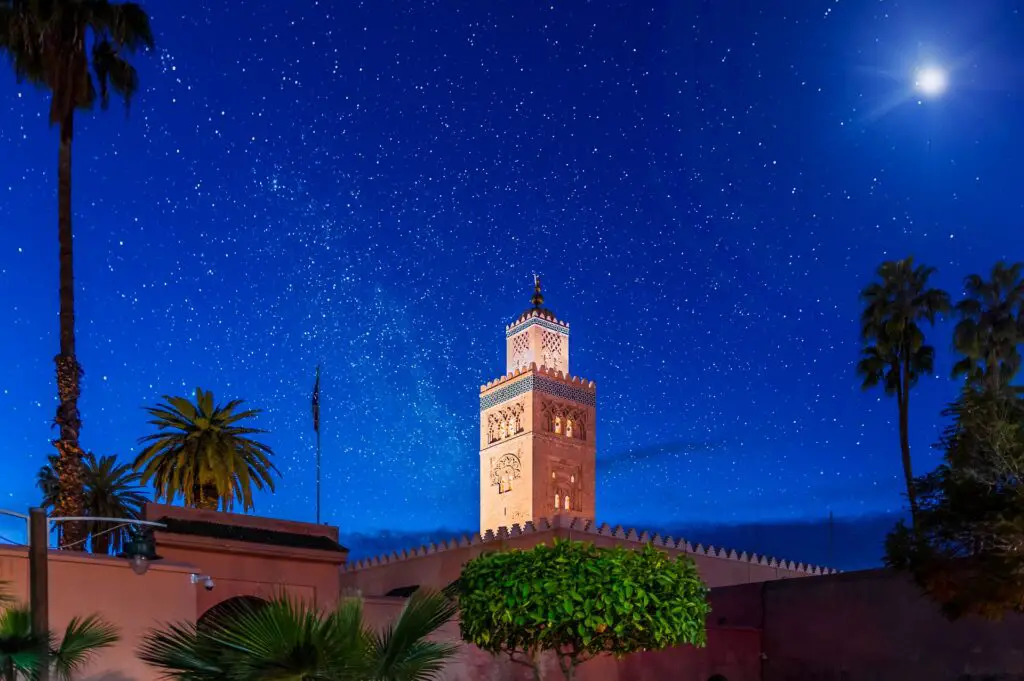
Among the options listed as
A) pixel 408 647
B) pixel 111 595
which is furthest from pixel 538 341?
pixel 408 647

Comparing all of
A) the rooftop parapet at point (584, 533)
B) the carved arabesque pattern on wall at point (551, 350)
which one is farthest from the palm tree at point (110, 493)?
the carved arabesque pattern on wall at point (551, 350)

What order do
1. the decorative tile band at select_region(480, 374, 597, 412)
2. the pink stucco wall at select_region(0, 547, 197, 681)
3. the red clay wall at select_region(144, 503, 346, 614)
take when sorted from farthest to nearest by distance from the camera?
the decorative tile band at select_region(480, 374, 597, 412) < the red clay wall at select_region(144, 503, 346, 614) < the pink stucco wall at select_region(0, 547, 197, 681)

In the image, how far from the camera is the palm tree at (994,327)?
98.2 ft

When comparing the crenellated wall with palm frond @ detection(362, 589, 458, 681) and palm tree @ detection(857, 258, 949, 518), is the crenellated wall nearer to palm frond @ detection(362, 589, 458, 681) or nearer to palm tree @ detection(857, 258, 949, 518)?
palm tree @ detection(857, 258, 949, 518)

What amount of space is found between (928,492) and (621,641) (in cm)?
904

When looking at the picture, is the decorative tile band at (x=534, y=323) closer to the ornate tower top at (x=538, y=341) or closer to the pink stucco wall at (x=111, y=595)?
the ornate tower top at (x=538, y=341)

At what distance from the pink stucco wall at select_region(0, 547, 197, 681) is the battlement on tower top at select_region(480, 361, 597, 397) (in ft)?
114

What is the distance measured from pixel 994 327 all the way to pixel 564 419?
81.9ft

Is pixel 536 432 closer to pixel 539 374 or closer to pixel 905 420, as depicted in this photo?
pixel 539 374

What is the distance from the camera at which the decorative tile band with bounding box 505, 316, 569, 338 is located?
5225 centimetres

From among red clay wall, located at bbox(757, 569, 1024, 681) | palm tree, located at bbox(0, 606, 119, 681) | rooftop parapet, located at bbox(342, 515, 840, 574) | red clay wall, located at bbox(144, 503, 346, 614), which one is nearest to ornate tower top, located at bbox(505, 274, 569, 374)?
rooftop parapet, located at bbox(342, 515, 840, 574)

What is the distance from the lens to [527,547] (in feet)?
107

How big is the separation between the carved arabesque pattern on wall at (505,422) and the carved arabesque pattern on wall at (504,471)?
1.10m

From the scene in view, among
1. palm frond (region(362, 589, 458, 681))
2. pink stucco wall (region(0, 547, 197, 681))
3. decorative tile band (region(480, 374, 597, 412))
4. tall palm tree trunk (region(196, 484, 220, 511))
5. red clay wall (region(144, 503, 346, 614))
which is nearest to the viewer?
palm frond (region(362, 589, 458, 681))
